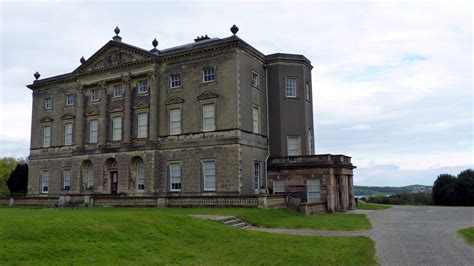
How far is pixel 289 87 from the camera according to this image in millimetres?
33594

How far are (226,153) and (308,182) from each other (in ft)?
20.2

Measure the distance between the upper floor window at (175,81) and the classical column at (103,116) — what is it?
6.64 meters

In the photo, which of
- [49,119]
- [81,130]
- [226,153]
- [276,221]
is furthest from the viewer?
[49,119]

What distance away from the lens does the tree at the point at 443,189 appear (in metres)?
43.2

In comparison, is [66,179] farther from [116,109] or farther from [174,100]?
[174,100]

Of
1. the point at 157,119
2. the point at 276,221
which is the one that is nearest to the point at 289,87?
the point at 157,119

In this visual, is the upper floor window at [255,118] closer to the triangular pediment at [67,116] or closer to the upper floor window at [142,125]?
the upper floor window at [142,125]

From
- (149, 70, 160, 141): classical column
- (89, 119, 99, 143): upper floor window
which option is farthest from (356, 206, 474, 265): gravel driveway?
(89, 119, 99, 143): upper floor window

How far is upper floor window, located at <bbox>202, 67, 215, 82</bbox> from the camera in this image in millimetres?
31047

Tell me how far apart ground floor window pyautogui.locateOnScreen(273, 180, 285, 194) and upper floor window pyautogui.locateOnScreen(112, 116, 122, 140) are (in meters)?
13.2

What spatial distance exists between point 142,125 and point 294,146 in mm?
12152

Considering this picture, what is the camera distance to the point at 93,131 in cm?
3638

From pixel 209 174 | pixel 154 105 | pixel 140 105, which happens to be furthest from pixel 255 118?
pixel 140 105

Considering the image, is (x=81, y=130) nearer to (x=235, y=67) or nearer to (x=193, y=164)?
(x=193, y=164)
